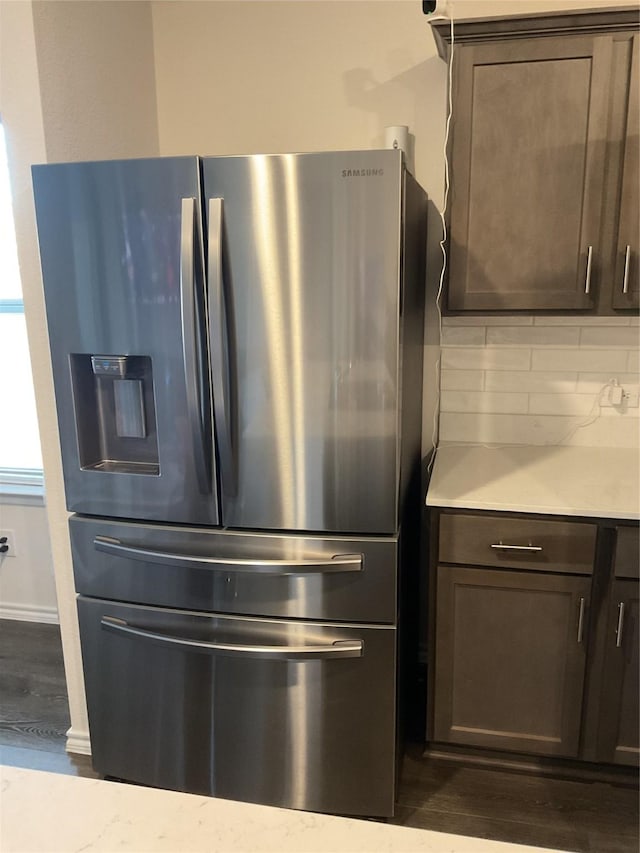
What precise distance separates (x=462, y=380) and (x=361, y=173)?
1.08 metres

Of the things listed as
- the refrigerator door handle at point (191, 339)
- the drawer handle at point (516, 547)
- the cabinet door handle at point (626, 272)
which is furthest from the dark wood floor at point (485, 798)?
the cabinet door handle at point (626, 272)

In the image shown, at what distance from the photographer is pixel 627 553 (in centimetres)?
192

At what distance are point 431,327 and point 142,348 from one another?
3.65ft

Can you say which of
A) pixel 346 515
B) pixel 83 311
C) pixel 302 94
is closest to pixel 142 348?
pixel 83 311

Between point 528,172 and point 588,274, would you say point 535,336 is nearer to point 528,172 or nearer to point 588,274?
point 588,274

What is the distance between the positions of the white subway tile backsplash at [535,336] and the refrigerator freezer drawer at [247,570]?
100cm

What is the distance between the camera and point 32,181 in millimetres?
1870

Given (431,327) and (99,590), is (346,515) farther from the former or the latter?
(431,327)

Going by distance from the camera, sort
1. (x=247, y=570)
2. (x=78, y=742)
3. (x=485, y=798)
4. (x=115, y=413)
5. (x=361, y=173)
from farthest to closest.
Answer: (x=78, y=742) < (x=485, y=798) < (x=115, y=413) < (x=247, y=570) < (x=361, y=173)

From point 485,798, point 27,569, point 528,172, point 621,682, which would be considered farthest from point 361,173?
point 27,569

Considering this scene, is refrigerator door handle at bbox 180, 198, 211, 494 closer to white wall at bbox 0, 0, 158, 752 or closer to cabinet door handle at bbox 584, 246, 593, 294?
white wall at bbox 0, 0, 158, 752

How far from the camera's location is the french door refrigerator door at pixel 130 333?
173 centimetres

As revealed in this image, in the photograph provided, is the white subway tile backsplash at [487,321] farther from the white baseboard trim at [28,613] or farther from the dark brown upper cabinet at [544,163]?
the white baseboard trim at [28,613]

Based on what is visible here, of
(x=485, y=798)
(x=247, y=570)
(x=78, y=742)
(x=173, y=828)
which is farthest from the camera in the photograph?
(x=78, y=742)
